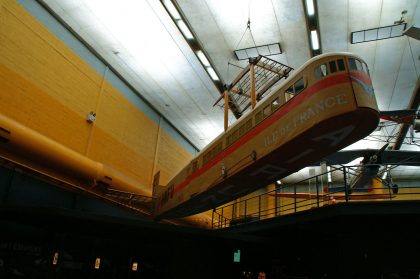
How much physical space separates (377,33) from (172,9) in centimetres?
781

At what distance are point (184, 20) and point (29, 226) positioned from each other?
8916 mm

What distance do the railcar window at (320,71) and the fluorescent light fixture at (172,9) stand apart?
7.32 metres

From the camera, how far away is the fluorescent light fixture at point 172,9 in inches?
458

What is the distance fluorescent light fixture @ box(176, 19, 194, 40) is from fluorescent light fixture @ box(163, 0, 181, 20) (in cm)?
24

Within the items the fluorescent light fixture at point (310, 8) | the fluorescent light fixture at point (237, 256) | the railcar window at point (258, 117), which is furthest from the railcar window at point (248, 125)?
the fluorescent light fixture at point (237, 256)

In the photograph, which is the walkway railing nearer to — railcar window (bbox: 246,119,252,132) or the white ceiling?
railcar window (bbox: 246,119,252,132)

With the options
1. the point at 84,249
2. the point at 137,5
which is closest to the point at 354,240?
the point at 84,249

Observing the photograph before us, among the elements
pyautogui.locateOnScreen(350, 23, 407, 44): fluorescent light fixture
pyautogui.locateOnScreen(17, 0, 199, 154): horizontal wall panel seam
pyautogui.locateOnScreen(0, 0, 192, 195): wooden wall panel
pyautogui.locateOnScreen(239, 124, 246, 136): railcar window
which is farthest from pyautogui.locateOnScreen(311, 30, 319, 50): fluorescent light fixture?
pyautogui.locateOnScreen(0, 0, 192, 195): wooden wall panel

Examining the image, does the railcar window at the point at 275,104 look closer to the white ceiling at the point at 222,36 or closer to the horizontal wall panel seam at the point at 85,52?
the white ceiling at the point at 222,36

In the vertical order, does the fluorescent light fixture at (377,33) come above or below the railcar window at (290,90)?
above

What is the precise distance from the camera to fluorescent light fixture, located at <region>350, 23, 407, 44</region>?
12.1 m

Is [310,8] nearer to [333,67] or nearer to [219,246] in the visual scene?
[333,67]

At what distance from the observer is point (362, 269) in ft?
29.2

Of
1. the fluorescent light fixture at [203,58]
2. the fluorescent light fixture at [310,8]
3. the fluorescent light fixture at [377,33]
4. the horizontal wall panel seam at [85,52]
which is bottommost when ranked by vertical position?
the horizontal wall panel seam at [85,52]
